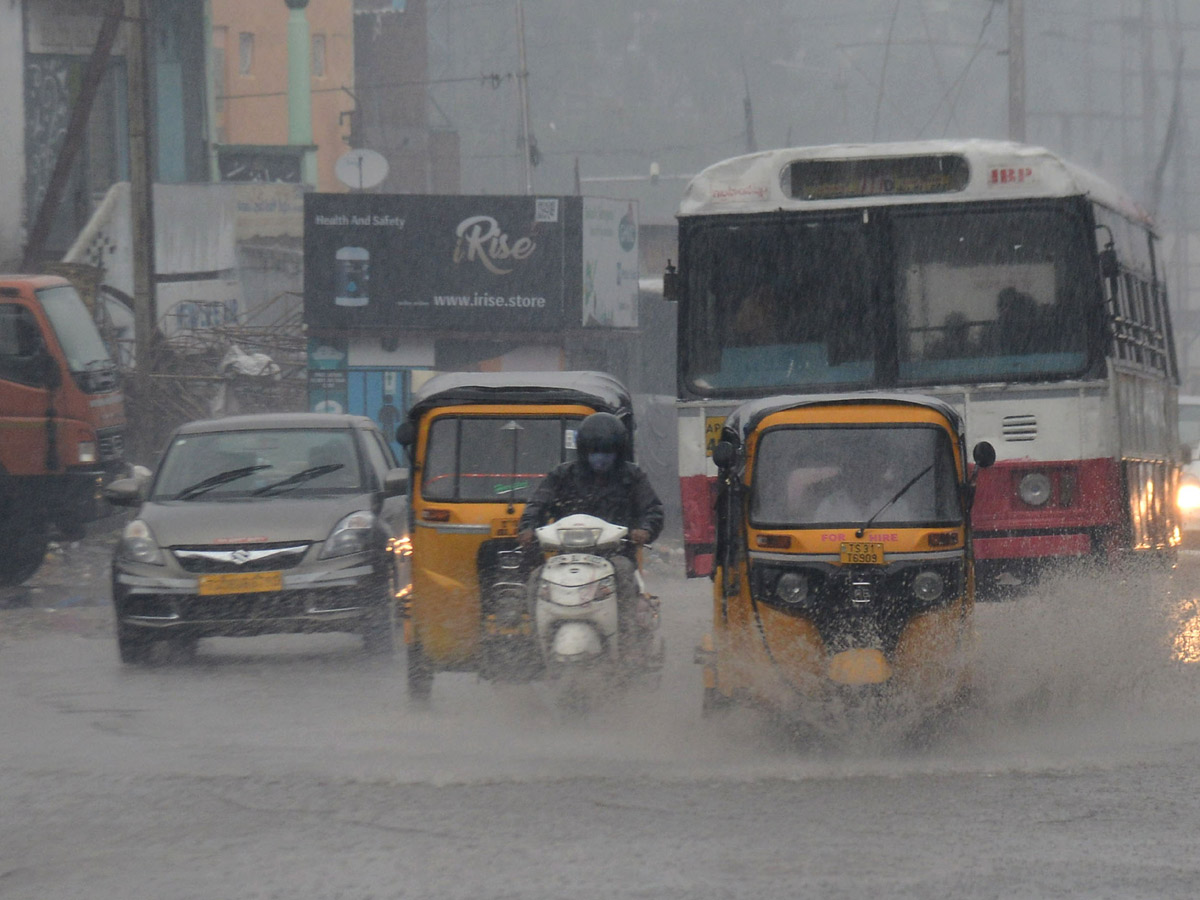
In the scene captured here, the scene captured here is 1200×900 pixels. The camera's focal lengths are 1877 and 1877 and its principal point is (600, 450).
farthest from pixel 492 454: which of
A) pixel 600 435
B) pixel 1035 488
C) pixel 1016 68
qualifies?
pixel 1016 68

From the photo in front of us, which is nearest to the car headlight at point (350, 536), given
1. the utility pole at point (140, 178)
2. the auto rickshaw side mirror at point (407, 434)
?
the auto rickshaw side mirror at point (407, 434)

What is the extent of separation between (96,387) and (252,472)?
5.68 meters

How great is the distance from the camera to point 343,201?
34.4m

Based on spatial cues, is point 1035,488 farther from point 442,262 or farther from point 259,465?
point 442,262

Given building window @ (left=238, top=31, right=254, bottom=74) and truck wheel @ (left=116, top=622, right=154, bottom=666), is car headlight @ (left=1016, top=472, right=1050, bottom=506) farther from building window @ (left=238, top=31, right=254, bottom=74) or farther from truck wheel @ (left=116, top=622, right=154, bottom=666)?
building window @ (left=238, top=31, right=254, bottom=74)

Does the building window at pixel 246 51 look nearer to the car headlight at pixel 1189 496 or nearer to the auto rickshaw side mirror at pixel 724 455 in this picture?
the car headlight at pixel 1189 496

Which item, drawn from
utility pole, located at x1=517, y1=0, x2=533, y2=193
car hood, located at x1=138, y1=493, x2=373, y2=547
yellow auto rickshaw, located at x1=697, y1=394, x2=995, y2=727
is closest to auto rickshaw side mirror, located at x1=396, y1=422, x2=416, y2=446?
yellow auto rickshaw, located at x1=697, y1=394, x2=995, y2=727

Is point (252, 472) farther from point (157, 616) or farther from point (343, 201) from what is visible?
point (343, 201)

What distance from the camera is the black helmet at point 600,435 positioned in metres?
9.16

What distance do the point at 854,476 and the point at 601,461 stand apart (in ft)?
4.96

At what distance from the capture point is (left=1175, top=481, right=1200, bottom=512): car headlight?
16.2m

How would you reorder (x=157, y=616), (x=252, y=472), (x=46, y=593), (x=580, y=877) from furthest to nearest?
(x=46, y=593)
(x=252, y=472)
(x=157, y=616)
(x=580, y=877)

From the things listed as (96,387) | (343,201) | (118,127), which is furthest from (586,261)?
(96,387)

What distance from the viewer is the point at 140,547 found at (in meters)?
12.2
